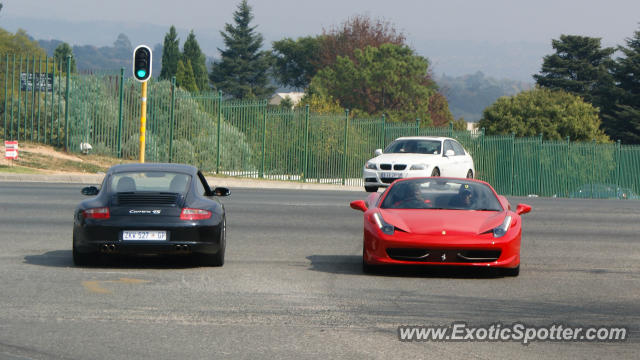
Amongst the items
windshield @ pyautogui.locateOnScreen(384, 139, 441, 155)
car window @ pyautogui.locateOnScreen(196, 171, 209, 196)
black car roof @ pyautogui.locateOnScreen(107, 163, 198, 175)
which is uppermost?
windshield @ pyautogui.locateOnScreen(384, 139, 441, 155)

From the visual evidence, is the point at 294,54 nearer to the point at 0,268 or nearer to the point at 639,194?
the point at 639,194

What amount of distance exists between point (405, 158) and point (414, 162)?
0.37m

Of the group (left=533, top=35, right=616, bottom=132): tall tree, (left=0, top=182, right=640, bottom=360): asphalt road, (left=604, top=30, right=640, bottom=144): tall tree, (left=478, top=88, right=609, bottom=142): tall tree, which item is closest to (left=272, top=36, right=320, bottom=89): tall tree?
(left=533, top=35, right=616, bottom=132): tall tree

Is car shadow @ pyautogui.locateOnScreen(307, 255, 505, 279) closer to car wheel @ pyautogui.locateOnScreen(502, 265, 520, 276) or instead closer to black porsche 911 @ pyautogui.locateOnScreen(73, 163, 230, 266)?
car wheel @ pyautogui.locateOnScreen(502, 265, 520, 276)

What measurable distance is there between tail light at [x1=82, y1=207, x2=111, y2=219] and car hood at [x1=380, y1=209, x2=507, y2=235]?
10.9ft

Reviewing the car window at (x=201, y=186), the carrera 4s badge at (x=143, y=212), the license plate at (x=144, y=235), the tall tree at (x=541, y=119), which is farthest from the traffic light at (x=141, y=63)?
the tall tree at (x=541, y=119)

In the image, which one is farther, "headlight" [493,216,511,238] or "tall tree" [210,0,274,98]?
"tall tree" [210,0,274,98]

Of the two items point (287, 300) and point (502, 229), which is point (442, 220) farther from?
point (287, 300)

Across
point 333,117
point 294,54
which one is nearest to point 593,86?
point 294,54

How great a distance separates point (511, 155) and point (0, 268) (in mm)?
34697

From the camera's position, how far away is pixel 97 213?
485 inches

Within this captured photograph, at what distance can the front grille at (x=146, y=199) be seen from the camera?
12.4 meters

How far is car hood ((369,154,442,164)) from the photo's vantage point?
2797cm

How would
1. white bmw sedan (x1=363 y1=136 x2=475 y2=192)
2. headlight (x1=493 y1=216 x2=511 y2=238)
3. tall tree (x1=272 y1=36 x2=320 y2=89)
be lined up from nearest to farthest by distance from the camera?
headlight (x1=493 y1=216 x2=511 y2=238)
white bmw sedan (x1=363 y1=136 x2=475 y2=192)
tall tree (x1=272 y1=36 x2=320 y2=89)
